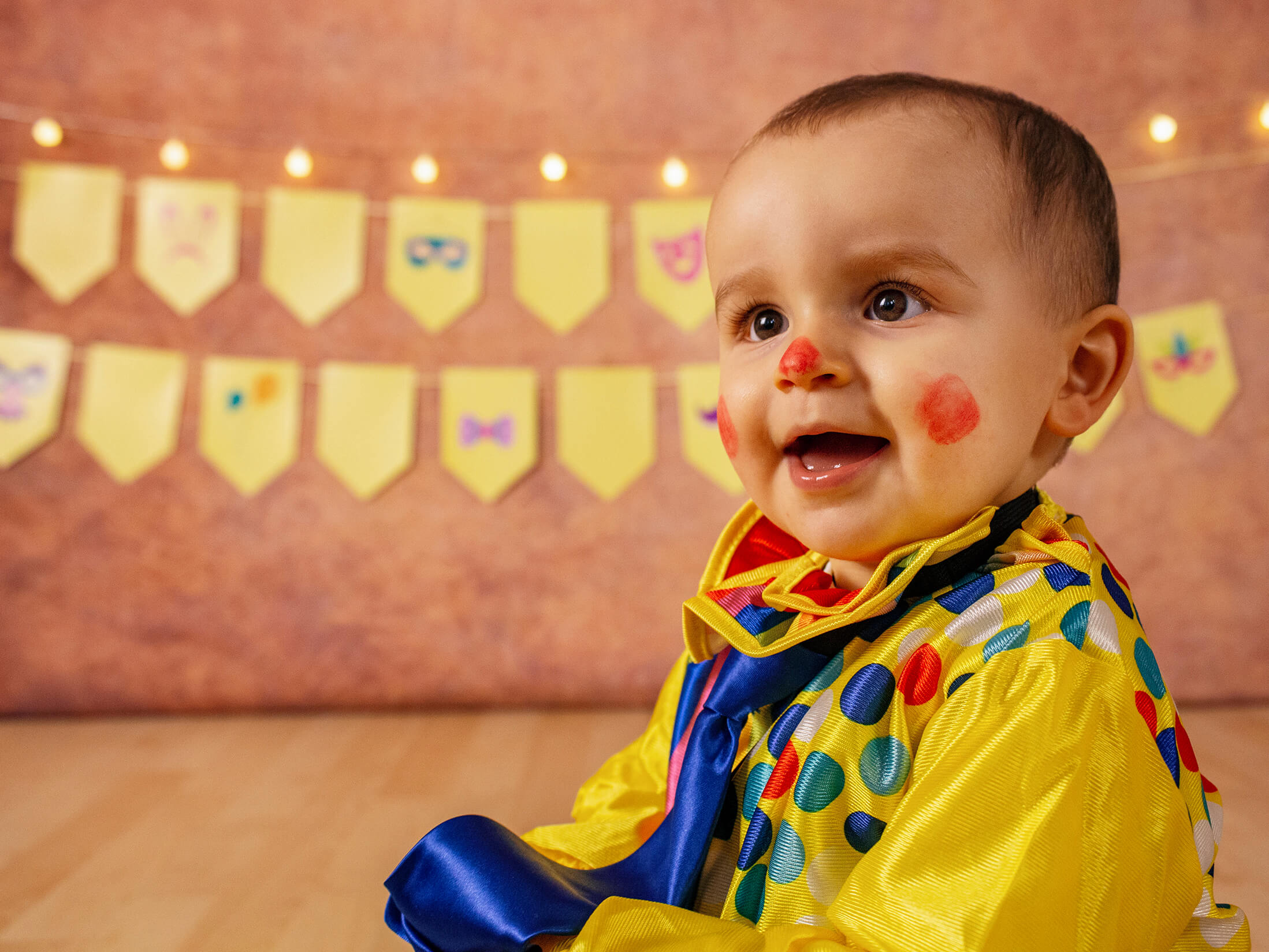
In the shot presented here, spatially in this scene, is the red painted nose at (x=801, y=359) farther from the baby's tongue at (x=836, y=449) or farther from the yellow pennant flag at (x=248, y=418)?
the yellow pennant flag at (x=248, y=418)

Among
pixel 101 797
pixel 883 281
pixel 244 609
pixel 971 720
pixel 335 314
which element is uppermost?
pixel 335 314

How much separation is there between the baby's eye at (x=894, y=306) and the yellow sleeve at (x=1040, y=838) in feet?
0.70

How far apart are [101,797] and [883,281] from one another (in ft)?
4.44

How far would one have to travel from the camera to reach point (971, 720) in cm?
45

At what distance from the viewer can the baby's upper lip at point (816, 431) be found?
539 mm

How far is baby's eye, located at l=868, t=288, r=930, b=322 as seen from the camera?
21.4 inches

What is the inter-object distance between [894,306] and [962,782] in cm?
28

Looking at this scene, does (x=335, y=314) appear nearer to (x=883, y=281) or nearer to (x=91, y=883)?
(x=91, y=883)

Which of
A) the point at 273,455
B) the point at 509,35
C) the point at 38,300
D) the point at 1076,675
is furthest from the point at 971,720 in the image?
the point at 38,300

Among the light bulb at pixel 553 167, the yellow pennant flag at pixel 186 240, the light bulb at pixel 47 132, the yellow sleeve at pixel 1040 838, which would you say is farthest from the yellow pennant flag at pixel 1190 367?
the light bulb at pixel 47 132

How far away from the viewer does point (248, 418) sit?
188 centimetres

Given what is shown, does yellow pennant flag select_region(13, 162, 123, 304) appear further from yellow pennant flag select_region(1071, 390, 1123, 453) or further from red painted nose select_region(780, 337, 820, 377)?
yellow pennant flag select_region(1071, 390, 1123, 453)

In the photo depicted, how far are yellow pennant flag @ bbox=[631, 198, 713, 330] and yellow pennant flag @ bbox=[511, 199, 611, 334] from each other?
0.08m

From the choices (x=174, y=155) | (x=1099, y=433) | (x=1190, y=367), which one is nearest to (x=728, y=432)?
(x=1099, y=433)
